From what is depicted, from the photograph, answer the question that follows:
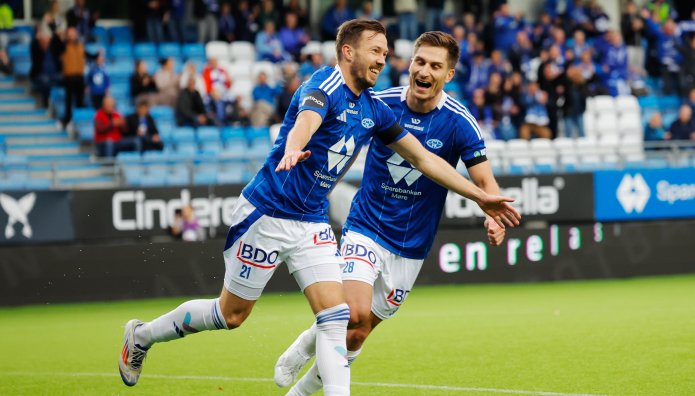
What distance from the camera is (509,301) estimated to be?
51.6ft

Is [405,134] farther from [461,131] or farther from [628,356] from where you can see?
[628,356]

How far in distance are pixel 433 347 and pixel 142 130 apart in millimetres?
7821

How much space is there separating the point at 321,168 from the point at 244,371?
326 cm

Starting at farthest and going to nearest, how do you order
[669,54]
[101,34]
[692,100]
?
[669,54], [692,100], [101,34]

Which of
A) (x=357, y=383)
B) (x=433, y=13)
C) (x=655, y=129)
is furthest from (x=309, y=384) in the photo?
(x=433, y=13)

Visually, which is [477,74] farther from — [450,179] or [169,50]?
[450,179]

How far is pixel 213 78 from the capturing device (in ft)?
61.6

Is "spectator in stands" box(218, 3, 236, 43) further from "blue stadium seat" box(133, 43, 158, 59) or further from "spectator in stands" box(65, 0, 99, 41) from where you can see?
"spectator in stands" box(65, 0, 99, 41)

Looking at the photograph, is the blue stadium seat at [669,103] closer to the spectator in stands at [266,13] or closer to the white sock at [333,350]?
the spectator in stands at [266,13]

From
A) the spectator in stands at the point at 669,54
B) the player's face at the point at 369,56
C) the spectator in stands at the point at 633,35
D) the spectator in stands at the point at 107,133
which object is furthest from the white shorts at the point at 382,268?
the spectator in stands at the point at 633,35

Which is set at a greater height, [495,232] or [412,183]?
[412,183]

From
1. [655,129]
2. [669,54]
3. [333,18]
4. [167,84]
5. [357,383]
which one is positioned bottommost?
Answer: [357,383]

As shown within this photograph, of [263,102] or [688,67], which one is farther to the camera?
[688,67]

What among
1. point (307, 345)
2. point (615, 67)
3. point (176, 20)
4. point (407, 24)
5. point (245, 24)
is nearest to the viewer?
point (307, 345)
